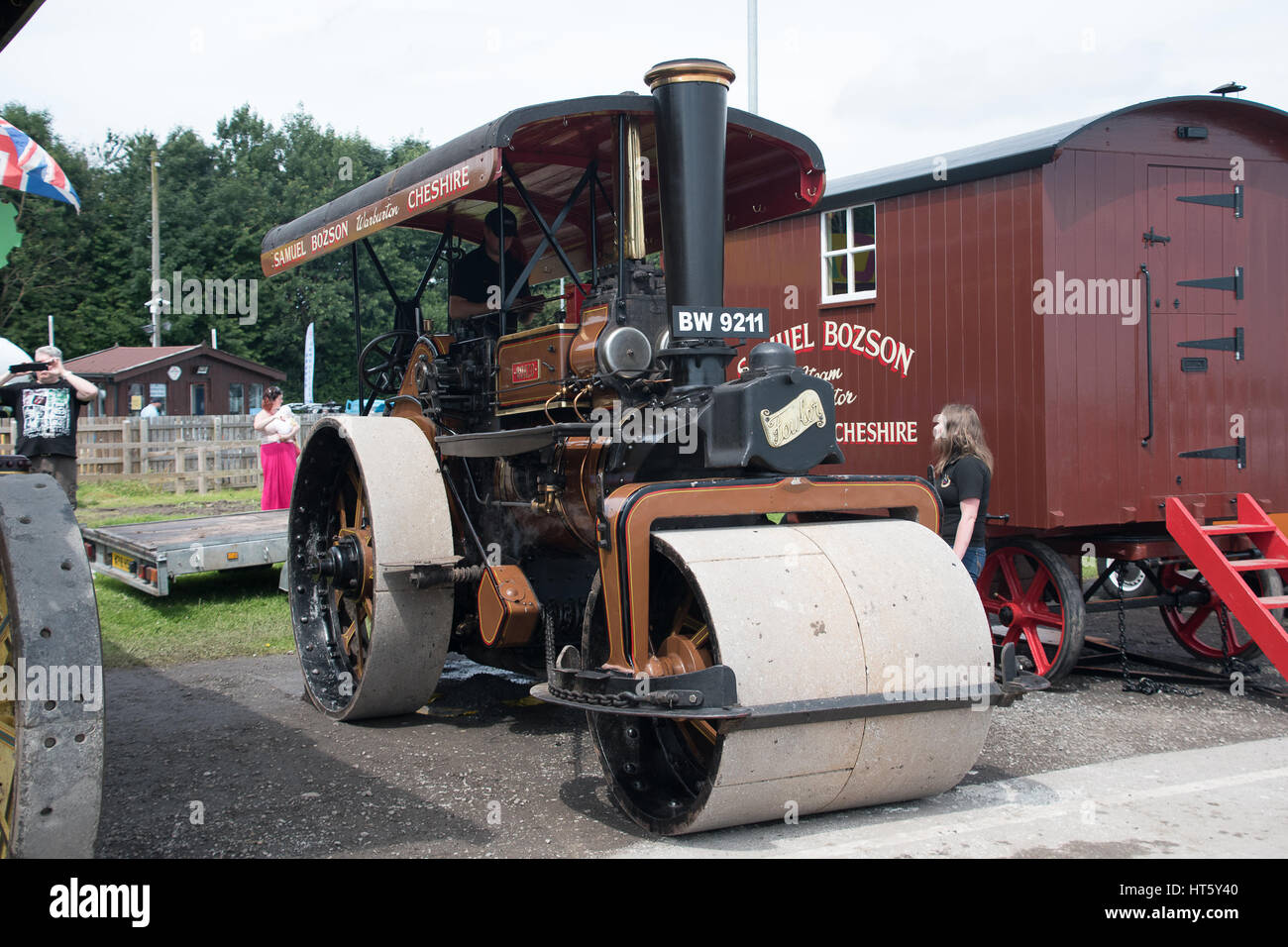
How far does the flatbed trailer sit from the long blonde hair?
4.55 meters

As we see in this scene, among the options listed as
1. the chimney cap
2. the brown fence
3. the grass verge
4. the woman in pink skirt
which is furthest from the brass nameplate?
the brown fence

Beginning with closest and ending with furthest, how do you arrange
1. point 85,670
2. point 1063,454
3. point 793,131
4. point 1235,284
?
point 85,670 < point 793,131 < point 1063,454 < point 1235,284

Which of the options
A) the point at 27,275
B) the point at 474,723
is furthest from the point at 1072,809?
the point at 27,275

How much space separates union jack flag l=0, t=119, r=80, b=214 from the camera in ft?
22.3

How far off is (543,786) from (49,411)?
3328mm

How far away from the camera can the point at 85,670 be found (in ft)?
7.31

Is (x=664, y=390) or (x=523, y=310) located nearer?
(x=664, y=390)

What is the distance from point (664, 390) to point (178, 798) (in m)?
2.38

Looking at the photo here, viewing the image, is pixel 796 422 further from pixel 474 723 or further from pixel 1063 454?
pixel 1063 454

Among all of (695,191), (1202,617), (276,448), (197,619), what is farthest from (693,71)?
(276,448)

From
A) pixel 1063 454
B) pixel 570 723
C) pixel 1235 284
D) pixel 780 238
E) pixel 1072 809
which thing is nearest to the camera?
pixel 1072 809

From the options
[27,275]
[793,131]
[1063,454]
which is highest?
[27,275]

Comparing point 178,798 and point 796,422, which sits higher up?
point 796,422

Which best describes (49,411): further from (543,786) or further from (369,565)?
(543,786)
